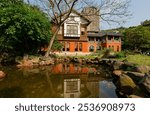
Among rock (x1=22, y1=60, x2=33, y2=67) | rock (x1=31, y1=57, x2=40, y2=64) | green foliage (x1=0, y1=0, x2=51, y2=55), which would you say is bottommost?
rock (x1=22, y1=60, x2=33, y2=67)

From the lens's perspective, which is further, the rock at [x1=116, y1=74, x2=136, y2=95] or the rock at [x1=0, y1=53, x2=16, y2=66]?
the rock at [x1=0, y1=53, x2=16, y2=66]

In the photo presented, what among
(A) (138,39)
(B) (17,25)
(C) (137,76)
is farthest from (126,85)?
(A) (138,39)

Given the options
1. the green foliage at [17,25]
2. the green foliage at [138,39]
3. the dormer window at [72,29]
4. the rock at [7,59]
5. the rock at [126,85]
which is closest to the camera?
the rock at [126,85]

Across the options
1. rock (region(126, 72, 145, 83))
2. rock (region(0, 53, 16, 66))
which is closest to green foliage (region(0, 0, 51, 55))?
rock (region(0, 53, 16, 66))

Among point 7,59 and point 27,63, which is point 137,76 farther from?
point 7,59

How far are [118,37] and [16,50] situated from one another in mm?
35900

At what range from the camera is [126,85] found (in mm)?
9680

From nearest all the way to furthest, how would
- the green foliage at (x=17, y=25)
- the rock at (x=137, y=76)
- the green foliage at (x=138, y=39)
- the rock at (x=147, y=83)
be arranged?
the rock at (x=147, y=83)
the rock at (x=137, y=76)
the green foliage at (x=17, y=25)
the green foliage at (x=138, y=39)

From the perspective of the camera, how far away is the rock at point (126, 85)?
9.45m

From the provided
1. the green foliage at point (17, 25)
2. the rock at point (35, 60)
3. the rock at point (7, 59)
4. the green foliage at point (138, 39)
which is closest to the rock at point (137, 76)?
the green foliage at point (17, 25)

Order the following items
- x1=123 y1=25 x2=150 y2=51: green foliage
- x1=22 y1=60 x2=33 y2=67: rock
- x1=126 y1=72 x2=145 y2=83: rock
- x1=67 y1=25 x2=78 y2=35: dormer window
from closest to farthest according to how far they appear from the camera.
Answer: x1=126 y1=72 x2=145 y2=83: rock, x1=22 y1=60 x2=33 y2=67: rock, x1=67 y1=25 x2=78 y2=35: dormer window, x1=123 y1=25 x2=150 y2=51: green foliage

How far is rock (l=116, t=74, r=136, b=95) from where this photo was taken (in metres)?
9.45

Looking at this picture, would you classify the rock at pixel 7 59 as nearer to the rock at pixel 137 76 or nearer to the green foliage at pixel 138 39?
the rock at pixel 137 76

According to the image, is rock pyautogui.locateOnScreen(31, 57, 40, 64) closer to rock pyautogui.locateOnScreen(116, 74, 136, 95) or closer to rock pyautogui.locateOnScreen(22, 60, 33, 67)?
rock pyautogui.locateOnScreen(22, 60, 33, 67)
